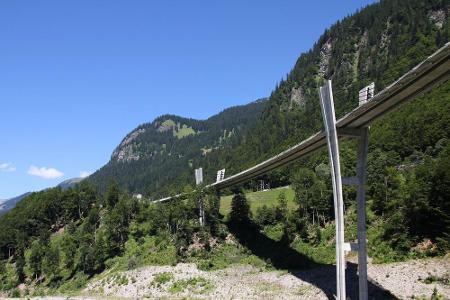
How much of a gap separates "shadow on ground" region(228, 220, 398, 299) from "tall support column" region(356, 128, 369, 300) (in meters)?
3.09

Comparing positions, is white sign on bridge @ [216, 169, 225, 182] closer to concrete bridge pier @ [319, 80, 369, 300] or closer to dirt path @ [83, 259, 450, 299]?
dirt path @ [83, 259, 450, 299]

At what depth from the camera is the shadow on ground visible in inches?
1391

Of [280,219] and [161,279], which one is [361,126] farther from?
[280,219]

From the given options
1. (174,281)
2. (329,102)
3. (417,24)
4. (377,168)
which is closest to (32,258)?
(174,281)

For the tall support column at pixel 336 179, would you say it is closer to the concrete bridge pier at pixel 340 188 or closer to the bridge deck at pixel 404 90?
the concrete bridge pier at pixel 340 188

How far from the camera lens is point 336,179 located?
32062 millimetres

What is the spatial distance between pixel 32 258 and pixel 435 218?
184ft

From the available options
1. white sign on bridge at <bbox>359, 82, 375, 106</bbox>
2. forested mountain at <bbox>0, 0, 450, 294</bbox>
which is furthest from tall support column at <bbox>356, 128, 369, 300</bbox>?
forested mountain at <bbox>0, 0, 450, 294</bbox>

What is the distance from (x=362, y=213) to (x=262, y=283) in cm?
1518

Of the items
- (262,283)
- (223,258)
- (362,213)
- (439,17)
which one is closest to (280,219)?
(223,258)

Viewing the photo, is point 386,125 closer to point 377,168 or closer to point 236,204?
point 377,168

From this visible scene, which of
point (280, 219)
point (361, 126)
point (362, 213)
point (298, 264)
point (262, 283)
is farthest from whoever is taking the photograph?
point (280, 219)

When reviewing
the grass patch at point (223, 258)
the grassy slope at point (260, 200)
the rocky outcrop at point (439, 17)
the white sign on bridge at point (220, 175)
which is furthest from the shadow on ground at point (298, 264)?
the rocky outcrop at point (439, 17)

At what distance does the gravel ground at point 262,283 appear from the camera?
33.9 metres
